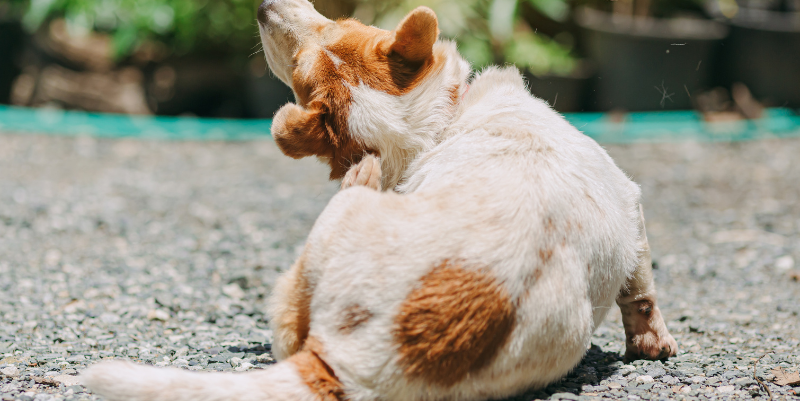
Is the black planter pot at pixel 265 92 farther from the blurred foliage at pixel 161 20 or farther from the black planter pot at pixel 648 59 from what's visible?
the black planter pot at pixel 648 59

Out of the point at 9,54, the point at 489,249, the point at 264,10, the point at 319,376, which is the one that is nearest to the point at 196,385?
the point at 319,376

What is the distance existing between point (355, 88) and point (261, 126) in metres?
6.78

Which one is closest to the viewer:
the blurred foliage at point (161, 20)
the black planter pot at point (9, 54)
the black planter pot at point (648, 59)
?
the black planter pot at point (648, 59)

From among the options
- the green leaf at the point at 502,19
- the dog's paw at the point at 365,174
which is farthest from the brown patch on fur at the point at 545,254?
the green leaf at the point at 502,19

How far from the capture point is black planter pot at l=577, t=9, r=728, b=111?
854cm

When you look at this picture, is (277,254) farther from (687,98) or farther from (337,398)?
(687,98)

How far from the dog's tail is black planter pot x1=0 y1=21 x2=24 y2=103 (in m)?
10.3

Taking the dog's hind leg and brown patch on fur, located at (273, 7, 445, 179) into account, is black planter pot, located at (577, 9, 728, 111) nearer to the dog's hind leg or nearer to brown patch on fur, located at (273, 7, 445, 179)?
brown patch on fur, located at (273, 7, 445, 179)

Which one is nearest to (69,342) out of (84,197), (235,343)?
(235,343)

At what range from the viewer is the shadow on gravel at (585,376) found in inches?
95.1

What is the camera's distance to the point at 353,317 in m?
2.06

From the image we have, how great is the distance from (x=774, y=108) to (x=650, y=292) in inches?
289

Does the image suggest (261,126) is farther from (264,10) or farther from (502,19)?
(264,10)

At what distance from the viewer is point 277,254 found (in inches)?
190
